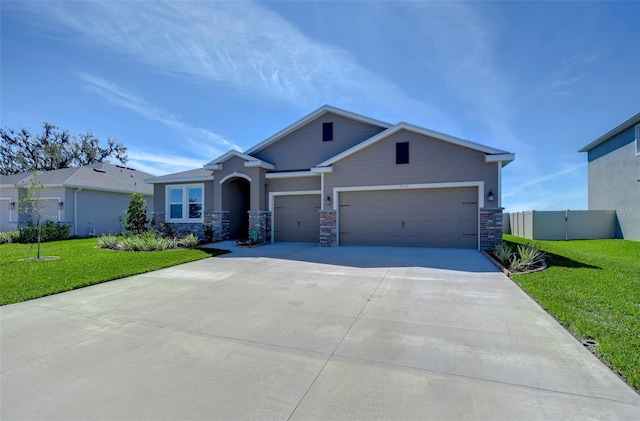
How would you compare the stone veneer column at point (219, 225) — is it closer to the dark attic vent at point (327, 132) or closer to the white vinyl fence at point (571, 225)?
the dark attic vent at point (327, 132)

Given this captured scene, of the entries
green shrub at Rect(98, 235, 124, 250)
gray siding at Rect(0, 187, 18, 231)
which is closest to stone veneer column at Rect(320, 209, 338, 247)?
green shrub at Rect(98, 235, 124, 250)

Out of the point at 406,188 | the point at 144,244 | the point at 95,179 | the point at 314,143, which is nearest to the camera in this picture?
the point at 144,244

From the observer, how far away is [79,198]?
17.4 meters

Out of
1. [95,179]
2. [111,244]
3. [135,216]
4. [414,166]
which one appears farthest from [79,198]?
[414,166]

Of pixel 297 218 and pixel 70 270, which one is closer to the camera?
pixel 70 270

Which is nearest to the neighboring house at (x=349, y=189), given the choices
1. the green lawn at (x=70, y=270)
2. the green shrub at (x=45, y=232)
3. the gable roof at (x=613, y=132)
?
the green lawn at (x=70, y=270)

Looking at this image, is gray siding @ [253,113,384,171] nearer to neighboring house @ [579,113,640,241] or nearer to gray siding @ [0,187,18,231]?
neighboring house @ [579,113,640,241]

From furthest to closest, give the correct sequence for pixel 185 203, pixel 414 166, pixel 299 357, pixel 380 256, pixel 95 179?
pixel 95 179 < pixel 185 203 < pixel 414 166 < pixel 380 256 < pixel 299 357

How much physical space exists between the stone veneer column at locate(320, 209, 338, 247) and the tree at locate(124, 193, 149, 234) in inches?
343

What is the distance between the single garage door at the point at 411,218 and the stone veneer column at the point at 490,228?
266 millimetres

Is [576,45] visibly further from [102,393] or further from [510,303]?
[102,393]

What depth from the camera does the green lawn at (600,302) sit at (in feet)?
10.6

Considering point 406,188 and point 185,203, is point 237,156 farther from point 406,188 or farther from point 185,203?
point 406,188

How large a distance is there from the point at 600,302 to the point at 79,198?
22.8 metres
